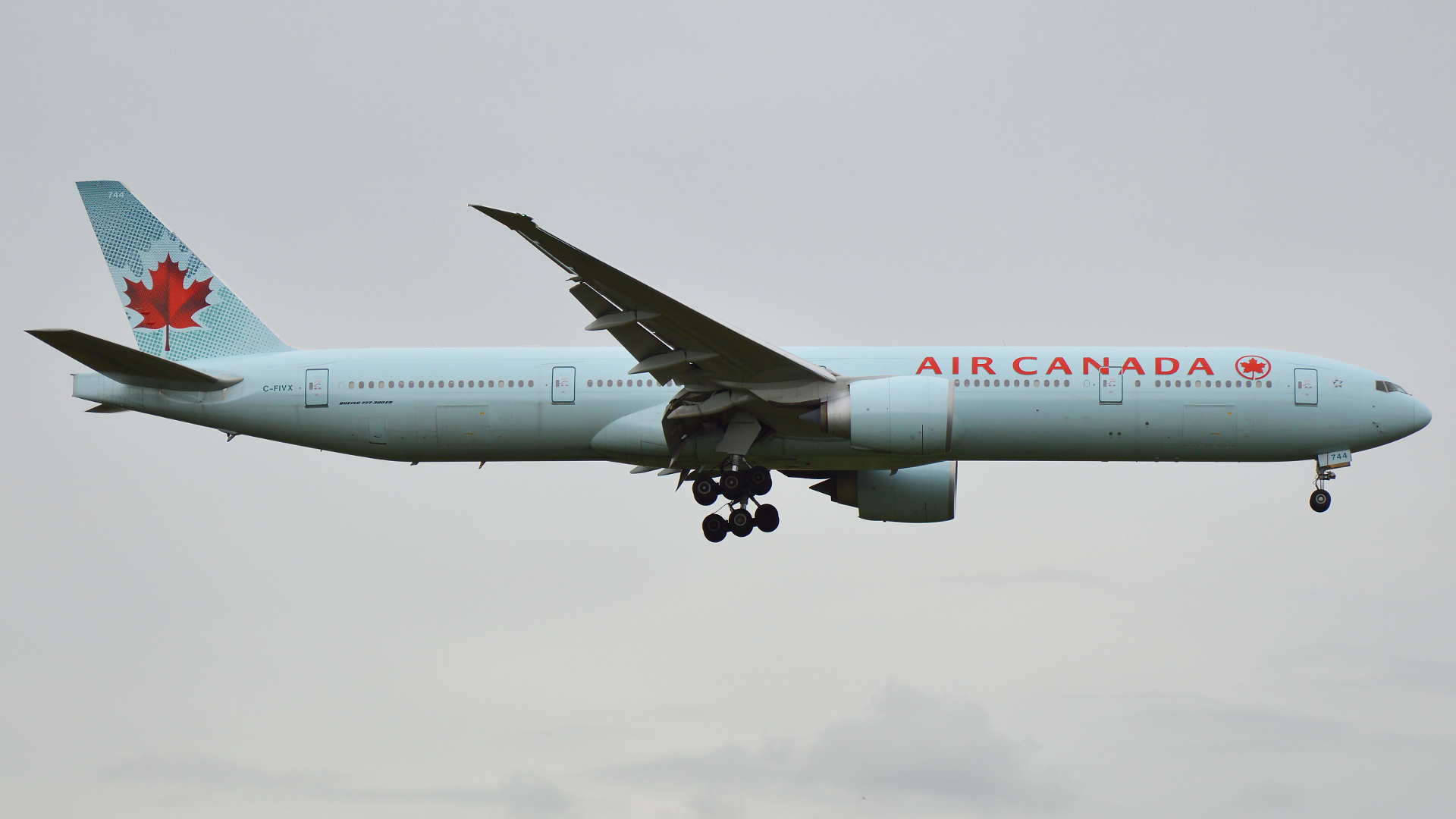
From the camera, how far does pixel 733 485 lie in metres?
25.6

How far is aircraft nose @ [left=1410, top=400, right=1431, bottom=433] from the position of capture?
998 inches

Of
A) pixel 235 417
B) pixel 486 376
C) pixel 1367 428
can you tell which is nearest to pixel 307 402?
pixel 235 417

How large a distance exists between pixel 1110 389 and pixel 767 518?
676cm

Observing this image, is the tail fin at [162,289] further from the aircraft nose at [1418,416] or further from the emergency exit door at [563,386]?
the aircraft nose at [1418,416]

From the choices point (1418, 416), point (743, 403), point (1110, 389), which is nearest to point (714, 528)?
point (743, 403)

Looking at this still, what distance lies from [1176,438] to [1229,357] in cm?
185

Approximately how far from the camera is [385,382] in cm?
2597

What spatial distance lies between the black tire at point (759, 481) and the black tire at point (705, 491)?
0.68 m

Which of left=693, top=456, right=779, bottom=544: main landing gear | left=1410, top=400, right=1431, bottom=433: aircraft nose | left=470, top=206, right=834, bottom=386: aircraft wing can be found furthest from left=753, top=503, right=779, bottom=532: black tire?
left=1410, top=400, right=1431, bottom=433: aircraft nose

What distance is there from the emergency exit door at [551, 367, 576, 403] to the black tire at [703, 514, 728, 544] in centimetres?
341

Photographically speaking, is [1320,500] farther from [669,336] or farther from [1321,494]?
[669,336]

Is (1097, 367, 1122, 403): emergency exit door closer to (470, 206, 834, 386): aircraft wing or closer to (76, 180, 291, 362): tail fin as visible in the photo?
(470, 206, 834, 386): aircraft wing

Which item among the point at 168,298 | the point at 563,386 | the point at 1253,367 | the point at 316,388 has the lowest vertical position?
the point at 316,388

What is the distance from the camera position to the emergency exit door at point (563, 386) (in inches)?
1002
